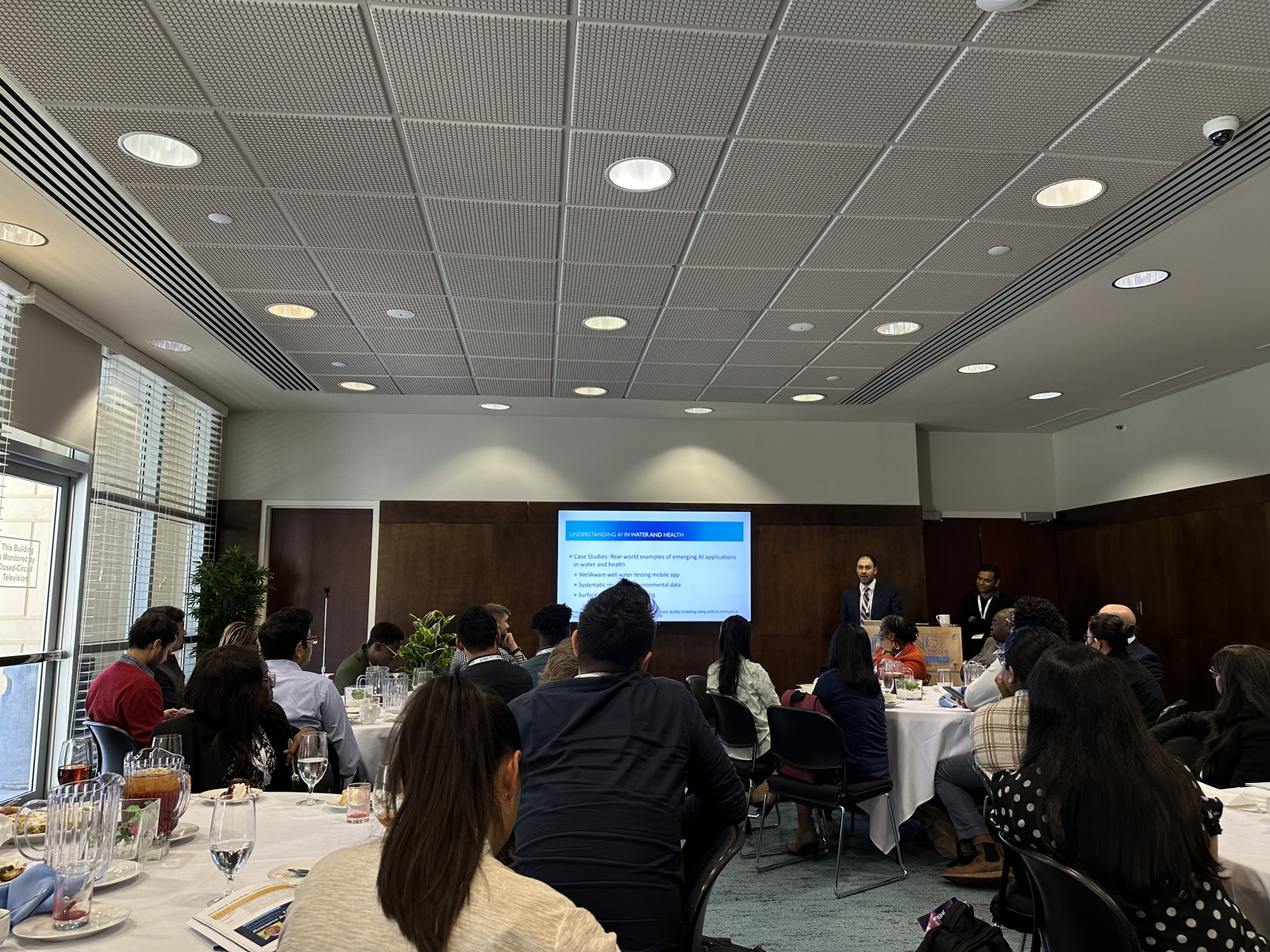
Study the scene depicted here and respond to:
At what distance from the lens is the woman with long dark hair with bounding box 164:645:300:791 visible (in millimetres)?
2742

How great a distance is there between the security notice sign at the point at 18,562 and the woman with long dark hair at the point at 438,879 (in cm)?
581

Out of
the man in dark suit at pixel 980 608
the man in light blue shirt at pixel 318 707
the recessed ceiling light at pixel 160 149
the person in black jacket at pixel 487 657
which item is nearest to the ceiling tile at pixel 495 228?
the recessed ceiling light at pixel 160 149

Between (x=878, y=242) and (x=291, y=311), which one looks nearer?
(x=878, y=242)

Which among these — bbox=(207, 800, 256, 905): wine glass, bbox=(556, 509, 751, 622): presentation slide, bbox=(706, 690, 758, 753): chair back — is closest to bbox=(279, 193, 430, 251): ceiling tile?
bbox=(706, 690, 758, 753): chair back

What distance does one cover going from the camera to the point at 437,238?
15.8 feet

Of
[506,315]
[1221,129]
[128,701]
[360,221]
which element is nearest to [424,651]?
→ [128,701]

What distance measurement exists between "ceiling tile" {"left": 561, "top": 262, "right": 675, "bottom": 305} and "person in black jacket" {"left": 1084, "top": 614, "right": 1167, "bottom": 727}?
10.4 ft

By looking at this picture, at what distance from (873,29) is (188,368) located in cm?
640

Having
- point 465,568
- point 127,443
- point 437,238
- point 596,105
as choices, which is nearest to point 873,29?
point 596,105

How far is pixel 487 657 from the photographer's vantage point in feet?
15.9

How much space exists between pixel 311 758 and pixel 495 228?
3058mm

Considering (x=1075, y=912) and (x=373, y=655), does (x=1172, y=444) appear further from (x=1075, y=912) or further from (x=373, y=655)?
(x=1075, y=912)

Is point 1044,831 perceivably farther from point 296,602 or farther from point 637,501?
point 296,602

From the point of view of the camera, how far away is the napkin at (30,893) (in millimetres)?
1615
